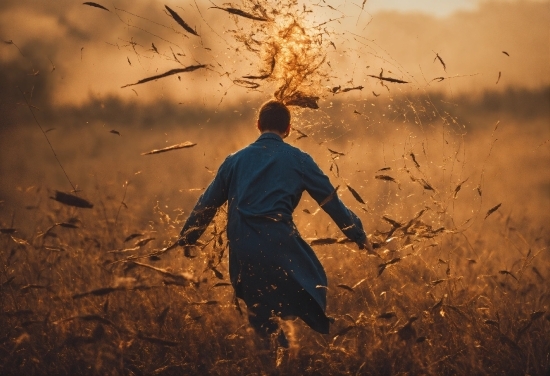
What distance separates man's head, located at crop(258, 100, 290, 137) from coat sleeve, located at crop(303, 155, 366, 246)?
0.28 meters

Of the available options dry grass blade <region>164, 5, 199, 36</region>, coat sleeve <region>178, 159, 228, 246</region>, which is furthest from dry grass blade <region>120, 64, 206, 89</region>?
coat sleeve <region>178, 159, 228, 246</region>

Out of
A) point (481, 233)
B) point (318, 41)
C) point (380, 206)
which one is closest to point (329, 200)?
point (380, 206)

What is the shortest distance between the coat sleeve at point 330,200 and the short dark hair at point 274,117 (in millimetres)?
294

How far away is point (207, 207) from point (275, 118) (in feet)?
2.26

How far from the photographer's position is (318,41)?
15.8 ft

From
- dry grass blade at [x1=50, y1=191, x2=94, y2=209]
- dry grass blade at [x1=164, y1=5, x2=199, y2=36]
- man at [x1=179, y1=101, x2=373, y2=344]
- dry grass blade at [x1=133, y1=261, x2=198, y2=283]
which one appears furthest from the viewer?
man at [x1=179, y1=101, x2=373, y2=344]

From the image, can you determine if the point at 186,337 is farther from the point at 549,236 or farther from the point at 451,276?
the point at 549,236

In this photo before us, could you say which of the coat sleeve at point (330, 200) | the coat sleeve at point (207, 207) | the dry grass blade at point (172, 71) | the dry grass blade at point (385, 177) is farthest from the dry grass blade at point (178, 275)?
the dry grass blade at point (385, 177)

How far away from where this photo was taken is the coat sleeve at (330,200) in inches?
178

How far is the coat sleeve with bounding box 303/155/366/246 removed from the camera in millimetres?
4523

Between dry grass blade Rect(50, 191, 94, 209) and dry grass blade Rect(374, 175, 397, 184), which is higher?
dry grass blade Rect(374, 175, 397, 184)

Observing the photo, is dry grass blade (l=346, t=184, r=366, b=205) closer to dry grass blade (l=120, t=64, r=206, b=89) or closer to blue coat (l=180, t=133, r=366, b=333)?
blue coat (l=180, t=133, r=366, b=333)

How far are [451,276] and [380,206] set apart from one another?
72cm

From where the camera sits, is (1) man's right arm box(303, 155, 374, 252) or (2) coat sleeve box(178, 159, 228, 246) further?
(2) coat sleeve box(178, 159, 228, 246)
